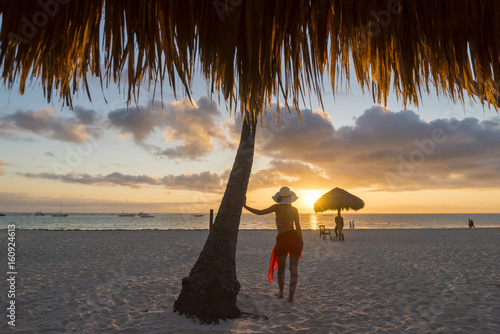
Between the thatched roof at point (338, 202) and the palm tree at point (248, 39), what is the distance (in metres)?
15.6

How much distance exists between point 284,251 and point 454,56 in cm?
329

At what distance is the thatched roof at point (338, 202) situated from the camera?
17.2 m

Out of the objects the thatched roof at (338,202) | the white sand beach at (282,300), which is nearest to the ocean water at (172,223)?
the thatched roof at (338,202)

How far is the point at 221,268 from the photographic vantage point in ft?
13.4

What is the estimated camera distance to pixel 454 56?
2029 mm

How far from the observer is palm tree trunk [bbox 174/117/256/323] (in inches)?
155

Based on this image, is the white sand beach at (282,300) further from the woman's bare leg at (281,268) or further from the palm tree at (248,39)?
the palm tree at (248,39)

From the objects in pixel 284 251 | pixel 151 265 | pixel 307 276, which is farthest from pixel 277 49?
pixel 151 265

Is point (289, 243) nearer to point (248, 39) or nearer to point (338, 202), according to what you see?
point (248, 39)

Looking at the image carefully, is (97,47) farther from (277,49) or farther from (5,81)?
(277,49)

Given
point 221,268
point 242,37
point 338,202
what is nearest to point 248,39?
point 242,37

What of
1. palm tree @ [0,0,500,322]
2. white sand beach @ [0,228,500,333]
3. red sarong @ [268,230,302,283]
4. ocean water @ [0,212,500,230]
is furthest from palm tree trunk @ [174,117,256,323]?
ocean water @ [0,212,500,230]

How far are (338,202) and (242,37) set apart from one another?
642 inches

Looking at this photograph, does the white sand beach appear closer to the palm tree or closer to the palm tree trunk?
the palm tree trunk
